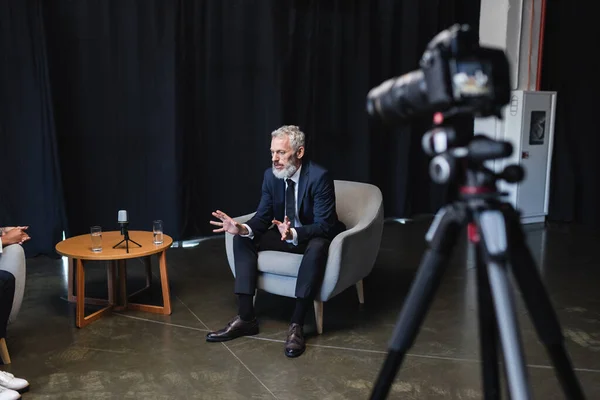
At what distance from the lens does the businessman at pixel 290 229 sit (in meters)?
2.66

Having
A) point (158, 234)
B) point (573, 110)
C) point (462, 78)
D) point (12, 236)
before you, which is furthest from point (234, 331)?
point (573, 110)

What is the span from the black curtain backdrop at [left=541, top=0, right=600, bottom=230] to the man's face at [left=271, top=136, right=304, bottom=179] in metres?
3.78

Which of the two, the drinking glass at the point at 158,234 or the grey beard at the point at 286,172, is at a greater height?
the grey beard at the point at 286,172

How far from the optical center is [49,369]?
2369 mm

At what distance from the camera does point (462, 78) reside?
1084 millimetres

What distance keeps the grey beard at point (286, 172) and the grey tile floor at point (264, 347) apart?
741mm

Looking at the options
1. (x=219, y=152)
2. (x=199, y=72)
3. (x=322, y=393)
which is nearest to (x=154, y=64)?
(x=199, y=72)

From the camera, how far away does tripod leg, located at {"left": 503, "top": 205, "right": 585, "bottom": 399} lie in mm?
1115

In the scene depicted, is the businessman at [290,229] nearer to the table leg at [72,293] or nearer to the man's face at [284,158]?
the man's face at [284,158]

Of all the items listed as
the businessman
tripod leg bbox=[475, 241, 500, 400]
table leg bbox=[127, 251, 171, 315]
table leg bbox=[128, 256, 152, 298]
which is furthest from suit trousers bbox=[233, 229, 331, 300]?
tripod leg bbox=[475, 241, 500, 400]

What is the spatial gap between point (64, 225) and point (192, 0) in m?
1.93

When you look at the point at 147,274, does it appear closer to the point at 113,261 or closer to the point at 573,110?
the point at 113,261

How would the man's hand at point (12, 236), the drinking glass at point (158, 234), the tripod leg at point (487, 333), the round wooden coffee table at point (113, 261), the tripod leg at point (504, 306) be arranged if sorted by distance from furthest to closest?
the drinking glass at point (158, 234) < the round wooden coffee table at point (113, 261) < the man's hand at point (12, 236) < the tripod leg at point (487, 333) < the tripod leg at point (504, 306)

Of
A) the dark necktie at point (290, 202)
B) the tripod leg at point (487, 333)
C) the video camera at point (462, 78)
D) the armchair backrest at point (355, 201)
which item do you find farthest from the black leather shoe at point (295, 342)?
the video camera at point (462, 78)
